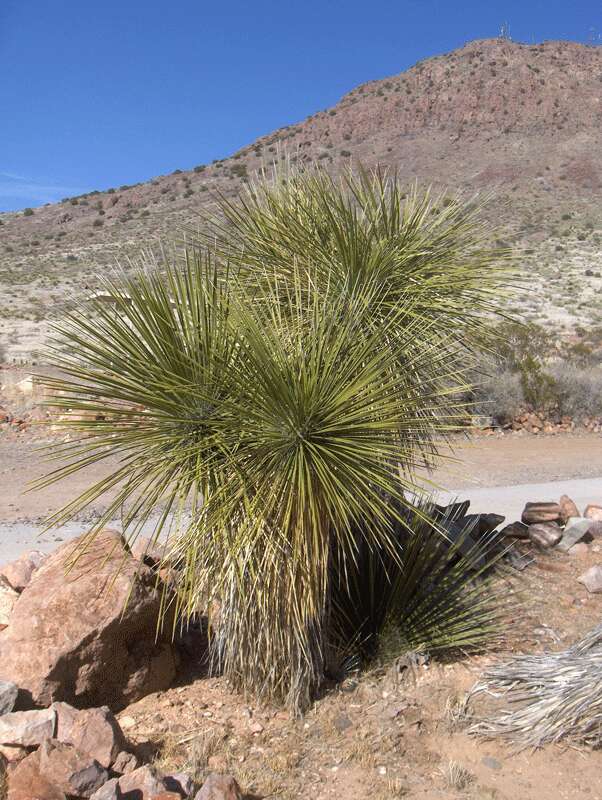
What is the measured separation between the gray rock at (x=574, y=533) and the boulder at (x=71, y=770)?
175 inches

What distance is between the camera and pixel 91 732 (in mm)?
3395

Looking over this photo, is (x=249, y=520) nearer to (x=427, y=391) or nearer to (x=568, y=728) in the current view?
(x=427, y=391)

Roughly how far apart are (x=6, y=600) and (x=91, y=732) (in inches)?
74.8

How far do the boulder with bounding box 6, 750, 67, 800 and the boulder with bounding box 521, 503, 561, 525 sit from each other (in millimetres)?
4983

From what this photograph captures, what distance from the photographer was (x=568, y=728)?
12.2ft

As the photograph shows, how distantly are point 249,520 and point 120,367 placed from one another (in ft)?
3.11

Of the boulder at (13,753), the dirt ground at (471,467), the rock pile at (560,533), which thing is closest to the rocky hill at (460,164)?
the dirt ground at (471,467)

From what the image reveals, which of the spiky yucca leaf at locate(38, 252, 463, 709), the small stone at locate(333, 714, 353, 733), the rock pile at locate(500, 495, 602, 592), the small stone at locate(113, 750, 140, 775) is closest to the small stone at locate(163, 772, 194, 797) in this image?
the small stone at locate(113, 750, 140, 775)

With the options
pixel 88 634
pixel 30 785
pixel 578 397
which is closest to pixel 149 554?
pixel 88 634

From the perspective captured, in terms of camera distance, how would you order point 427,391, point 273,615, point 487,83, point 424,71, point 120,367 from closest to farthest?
point 120,367 → point 273,615 → point 427,391 → point 487,83 → point 424,71

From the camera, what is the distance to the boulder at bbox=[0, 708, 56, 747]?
132 inches

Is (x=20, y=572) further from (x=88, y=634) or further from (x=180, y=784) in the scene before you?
(x=180, y=784)

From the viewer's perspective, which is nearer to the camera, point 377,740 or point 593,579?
point 377,740

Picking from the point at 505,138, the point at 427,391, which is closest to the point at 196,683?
the point at 427,391
